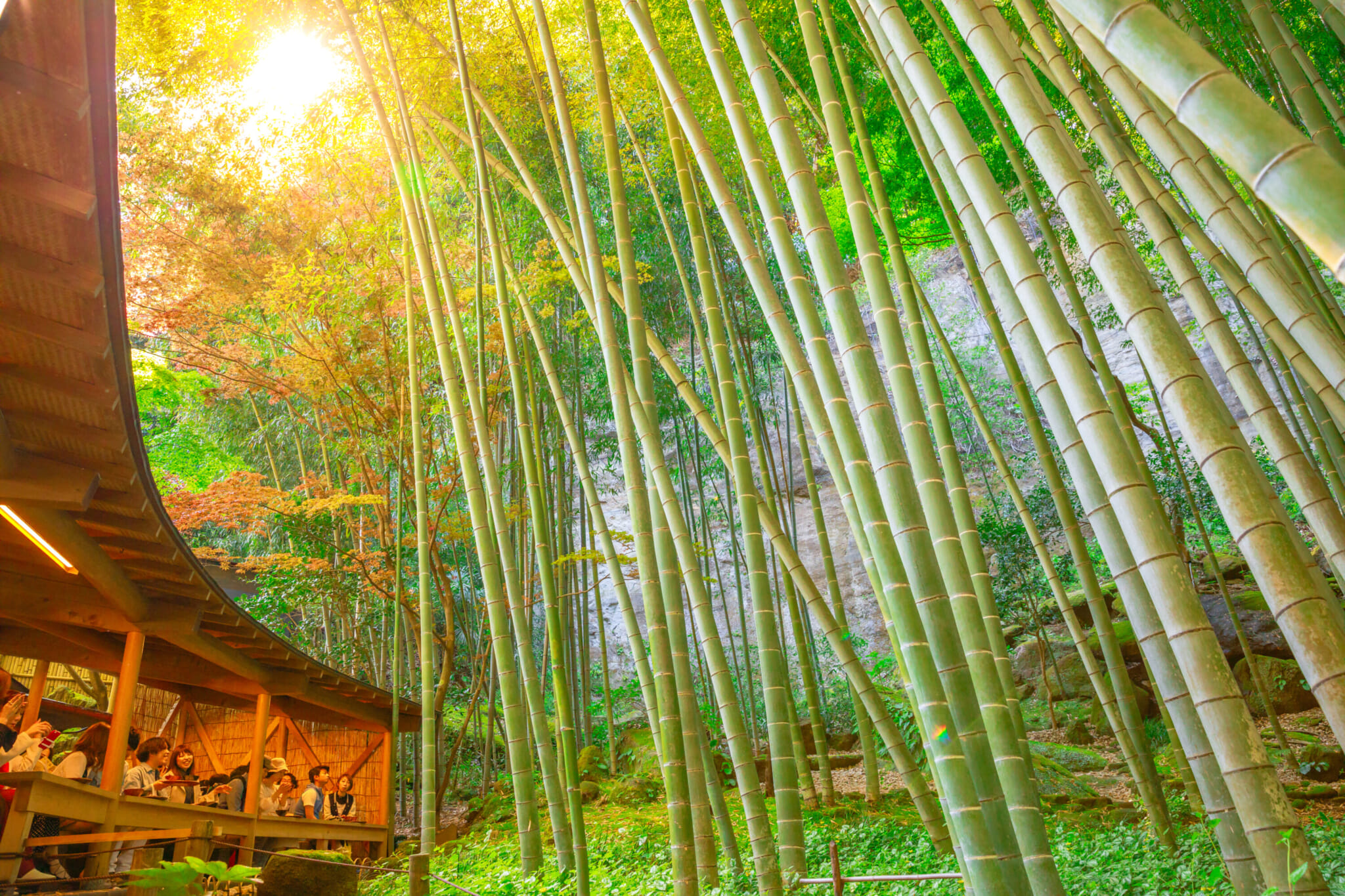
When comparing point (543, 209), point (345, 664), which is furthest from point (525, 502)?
point (543, 209)

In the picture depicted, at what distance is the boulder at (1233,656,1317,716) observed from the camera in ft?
21.0

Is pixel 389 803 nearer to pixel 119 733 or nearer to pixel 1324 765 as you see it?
pixel 119 733

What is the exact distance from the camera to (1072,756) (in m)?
6.49

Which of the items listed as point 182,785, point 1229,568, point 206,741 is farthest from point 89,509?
point 1229,568

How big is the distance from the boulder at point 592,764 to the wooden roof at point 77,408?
116 inches

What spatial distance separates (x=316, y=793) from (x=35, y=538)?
127 inches

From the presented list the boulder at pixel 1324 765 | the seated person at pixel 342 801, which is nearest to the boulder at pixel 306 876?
the seated person at pixel 342 801

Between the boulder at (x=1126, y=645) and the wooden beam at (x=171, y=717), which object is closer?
the wooden beam at (x=171, y=717)

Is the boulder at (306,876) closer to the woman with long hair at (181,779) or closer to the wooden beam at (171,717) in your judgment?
the woman with long hair at (181,779)

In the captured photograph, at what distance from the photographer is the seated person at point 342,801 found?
5.80 m

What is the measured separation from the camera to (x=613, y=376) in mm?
2467

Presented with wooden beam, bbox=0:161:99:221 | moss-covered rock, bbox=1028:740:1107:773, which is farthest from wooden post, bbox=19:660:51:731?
moss-covered rock, bbox=1028:740:1107:773

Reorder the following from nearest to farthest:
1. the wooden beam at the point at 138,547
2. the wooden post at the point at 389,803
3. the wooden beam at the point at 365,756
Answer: the wooden beam at the point at 138,547
the wooden post at the point at 389,803
the wooden beam at the point at 365,756

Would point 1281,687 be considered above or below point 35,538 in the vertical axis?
Result: below
